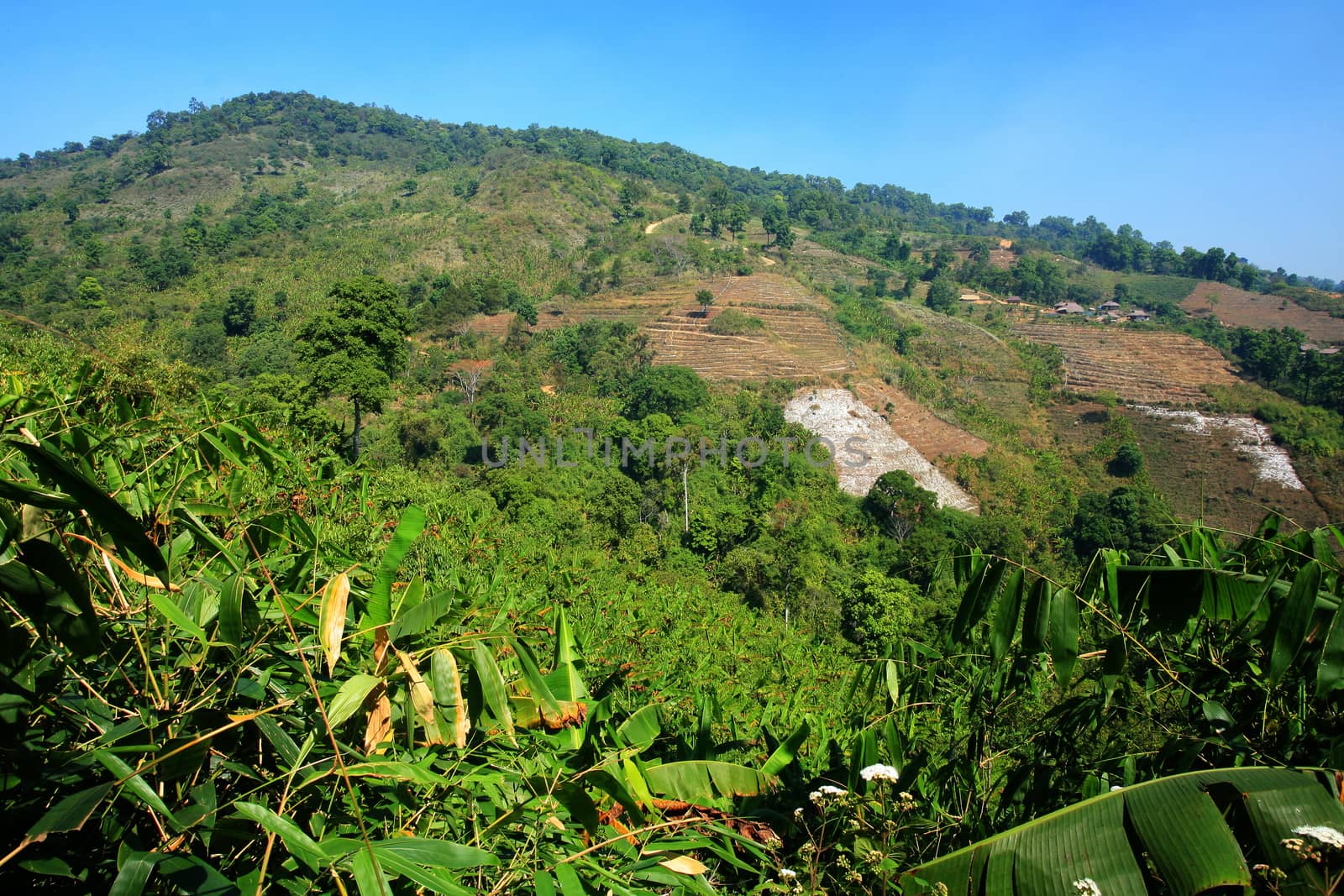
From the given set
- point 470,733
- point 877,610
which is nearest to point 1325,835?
point 470,733

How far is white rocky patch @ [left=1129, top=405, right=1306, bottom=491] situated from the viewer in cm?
2136

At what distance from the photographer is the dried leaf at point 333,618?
654mm

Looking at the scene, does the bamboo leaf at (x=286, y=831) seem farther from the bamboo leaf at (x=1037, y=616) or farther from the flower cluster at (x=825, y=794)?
the bamboo leaf at (x=1037, y=616)

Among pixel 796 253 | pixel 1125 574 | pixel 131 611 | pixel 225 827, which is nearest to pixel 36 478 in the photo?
pixel 131 611

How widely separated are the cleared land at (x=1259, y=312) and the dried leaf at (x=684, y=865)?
43902 mm

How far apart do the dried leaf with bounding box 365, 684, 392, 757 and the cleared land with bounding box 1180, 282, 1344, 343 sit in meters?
44.2

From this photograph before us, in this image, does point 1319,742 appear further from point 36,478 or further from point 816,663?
point 816,663

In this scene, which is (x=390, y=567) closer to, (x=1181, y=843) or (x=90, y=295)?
(x=1181, y=843)

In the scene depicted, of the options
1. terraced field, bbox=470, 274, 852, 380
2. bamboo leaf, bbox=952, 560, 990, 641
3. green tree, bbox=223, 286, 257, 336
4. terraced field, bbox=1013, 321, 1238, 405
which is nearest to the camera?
bamboo leaf, bbox=952, 560, 990, 641

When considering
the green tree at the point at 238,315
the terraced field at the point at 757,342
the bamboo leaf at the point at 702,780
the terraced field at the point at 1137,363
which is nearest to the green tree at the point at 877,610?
the bamboo leaf at the point at 702,780

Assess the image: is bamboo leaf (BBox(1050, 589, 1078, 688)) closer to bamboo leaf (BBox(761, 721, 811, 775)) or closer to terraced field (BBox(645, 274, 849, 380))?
bamboo leaf (BBox(761, 721, 811, 775))

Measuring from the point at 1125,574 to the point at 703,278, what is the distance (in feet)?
112

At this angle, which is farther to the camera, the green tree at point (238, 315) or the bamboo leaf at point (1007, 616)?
the green tree at point (238, 315)

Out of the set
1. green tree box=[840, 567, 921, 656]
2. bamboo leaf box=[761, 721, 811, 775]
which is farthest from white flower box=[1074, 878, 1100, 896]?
green tree box=[840, 567, 921, 656]
